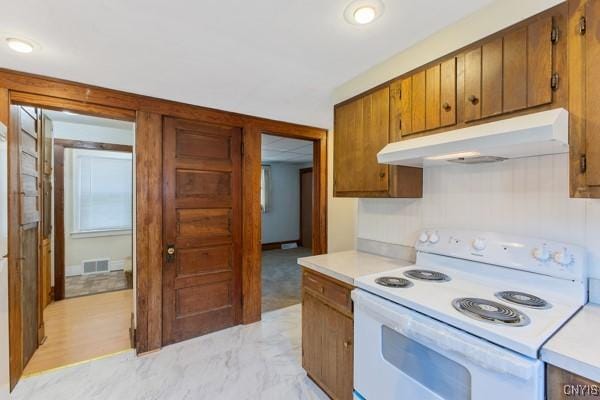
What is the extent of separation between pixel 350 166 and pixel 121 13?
5.20 feet

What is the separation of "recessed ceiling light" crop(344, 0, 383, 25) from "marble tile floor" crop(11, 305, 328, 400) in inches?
90.9

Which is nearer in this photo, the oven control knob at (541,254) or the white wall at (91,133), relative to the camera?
the oven control knob at (541,254)

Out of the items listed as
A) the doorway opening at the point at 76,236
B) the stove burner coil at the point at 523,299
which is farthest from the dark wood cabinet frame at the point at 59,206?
the stove burner coil at the point at 523,299

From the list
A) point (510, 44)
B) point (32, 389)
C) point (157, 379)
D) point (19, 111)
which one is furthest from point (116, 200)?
point (510, 44)

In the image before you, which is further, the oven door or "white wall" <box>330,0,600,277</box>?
"white wall" <box>330,0,600,277</box>

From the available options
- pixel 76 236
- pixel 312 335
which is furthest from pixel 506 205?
pixel 76 236

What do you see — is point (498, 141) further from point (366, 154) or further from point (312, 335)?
point (312, 335)

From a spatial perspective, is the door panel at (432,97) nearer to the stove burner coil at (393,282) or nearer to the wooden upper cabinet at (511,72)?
the wooden upper cabinet at (511,72)

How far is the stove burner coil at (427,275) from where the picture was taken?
150 cm

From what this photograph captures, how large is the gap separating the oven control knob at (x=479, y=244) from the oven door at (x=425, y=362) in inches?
23.7

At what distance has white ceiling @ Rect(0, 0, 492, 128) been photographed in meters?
1.27

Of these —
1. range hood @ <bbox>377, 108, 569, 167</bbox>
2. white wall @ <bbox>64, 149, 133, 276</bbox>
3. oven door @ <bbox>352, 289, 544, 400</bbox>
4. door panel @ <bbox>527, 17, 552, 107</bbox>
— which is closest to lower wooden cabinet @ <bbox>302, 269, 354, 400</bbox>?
oven door @ <bbox>352, 289, 544, 400</bbox>

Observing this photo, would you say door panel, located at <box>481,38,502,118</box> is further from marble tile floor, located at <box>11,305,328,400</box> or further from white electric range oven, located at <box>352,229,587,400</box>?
marble tile floor, located at <box>11,305,328,400</box>

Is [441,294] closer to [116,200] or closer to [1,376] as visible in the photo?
[1,376]
